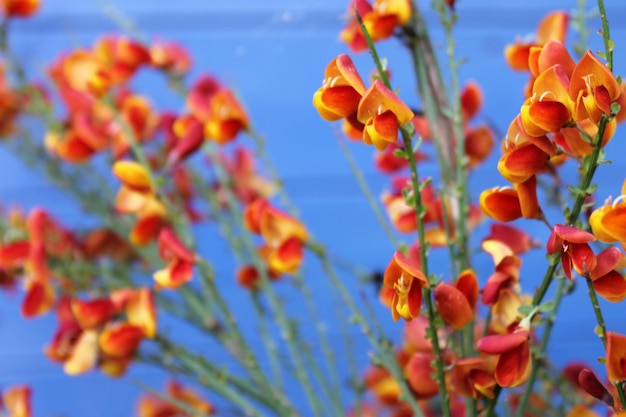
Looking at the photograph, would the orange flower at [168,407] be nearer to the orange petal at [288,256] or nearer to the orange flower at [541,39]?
the orange petal at [288,256]

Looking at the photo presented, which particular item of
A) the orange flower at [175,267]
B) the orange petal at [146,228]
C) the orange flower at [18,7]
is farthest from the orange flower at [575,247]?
the orange flower at [18,7]

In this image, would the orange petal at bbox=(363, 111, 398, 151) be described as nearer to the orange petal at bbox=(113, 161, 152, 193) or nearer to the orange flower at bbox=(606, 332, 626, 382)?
the orange flower at bbox=(606, 332, 626, 382)

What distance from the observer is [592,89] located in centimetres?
22

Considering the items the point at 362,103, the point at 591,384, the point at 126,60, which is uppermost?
the point at 126,60

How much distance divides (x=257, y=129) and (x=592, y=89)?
562mm

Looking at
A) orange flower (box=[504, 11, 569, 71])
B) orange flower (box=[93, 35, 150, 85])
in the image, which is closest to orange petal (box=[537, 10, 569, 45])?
orange flower (box=[504, 11, 569, 71])

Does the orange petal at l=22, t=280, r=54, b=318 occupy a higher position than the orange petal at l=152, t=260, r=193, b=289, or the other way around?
the orange petal at l=22, t=280, r=54, b=318

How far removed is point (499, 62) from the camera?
22.7 inches

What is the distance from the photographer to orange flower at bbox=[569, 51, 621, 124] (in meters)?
0.22

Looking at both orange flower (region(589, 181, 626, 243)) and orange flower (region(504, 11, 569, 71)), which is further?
orange flower (region(504, 11, 569, 71))

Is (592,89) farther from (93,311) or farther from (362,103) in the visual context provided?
(93,311)

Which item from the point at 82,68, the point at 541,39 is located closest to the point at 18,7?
the point at 82,68

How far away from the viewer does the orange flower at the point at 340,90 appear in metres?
0.25

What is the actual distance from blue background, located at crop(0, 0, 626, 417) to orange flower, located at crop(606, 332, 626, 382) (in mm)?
318
